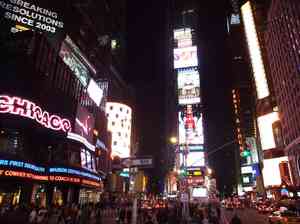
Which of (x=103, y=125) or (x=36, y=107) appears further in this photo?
(x=103, y=125)

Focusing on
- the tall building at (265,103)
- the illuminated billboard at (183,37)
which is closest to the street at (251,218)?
the tall building at (265,103)

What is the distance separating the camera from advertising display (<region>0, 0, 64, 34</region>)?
4081cm

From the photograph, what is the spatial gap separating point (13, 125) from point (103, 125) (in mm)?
29117

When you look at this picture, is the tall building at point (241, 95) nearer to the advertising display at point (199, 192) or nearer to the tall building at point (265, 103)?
the tall building at point (265, 103)

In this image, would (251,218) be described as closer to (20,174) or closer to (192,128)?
(20,174)

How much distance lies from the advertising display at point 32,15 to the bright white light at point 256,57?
70.8 m

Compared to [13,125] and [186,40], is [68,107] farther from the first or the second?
[186,40]

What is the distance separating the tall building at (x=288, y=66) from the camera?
197ft

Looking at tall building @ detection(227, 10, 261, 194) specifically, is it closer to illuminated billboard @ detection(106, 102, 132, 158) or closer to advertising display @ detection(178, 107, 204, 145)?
advertising display @ detection(178, 107, 204, 145)

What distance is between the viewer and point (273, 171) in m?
80.9

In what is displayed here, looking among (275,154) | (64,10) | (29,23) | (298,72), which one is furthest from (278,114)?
(29,23)

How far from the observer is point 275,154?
267ft

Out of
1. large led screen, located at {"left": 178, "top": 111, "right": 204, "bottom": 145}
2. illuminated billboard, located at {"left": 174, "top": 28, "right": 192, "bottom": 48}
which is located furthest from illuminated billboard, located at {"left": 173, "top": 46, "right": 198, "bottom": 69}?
large led screen, located at {"left": 178, "top": 111, "right": 204, "bottom": 145}

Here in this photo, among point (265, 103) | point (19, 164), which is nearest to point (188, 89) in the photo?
point (265, 103)
